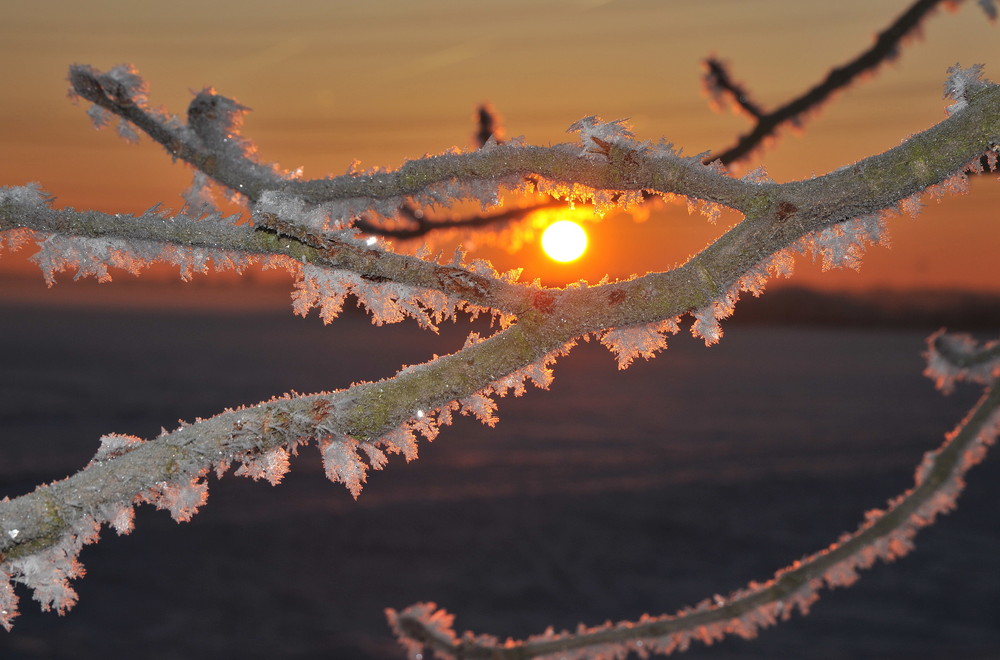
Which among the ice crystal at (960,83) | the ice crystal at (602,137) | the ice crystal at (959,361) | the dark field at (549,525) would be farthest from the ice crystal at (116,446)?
the dark field at (549,525)

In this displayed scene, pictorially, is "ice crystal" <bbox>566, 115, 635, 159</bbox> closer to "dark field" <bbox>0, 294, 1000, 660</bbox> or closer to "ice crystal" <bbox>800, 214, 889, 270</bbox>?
"ice crystal" <bbox>800, 214, 889, 270</bbox>

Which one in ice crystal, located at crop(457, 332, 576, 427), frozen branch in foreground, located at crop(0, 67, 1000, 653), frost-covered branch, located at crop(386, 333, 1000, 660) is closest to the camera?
frozen branch in foreground, located at crop(0, 67, 1000, 653)

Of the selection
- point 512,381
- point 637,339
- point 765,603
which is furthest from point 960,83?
point 765,603

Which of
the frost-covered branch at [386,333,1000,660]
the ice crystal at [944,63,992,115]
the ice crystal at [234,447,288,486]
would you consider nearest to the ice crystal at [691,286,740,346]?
the ice crystal at [944,63,992,115]

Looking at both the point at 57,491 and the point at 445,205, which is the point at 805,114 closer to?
the point at 445,205

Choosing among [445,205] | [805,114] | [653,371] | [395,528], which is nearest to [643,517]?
[395,528]

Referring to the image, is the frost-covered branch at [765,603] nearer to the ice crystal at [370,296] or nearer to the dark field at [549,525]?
the ice crystal at [370,296]

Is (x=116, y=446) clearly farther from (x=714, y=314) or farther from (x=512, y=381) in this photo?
(x=714, y=314)
